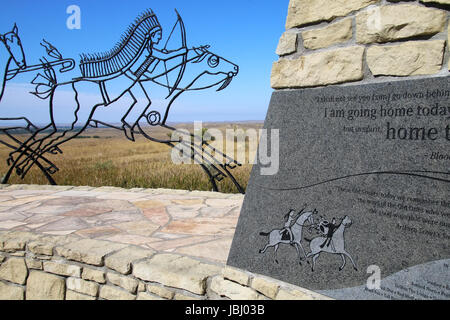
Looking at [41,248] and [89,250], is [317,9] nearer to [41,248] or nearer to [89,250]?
[89,250]

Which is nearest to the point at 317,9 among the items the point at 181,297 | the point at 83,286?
the point at 181,297

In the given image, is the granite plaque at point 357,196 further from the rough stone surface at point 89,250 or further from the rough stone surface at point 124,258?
the rough stone surface at point 89,250

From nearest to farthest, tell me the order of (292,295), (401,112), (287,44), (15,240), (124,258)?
(401,112) → (292,295) → (287,44) → (124,258) → (15,240)

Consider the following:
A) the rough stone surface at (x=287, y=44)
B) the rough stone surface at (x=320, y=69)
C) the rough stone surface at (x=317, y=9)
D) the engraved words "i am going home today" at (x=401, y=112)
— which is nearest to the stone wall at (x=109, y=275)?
the engraved words "i am going home today" at (x=401, y=112)

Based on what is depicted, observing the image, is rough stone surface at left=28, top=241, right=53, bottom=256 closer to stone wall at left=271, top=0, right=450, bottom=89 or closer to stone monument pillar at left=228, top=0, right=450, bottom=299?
stone monument pillar at left=228, top=0, right=450, bottom=299

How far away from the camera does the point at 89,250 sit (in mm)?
2557

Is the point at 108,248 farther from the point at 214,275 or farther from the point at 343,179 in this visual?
the point at 343,179

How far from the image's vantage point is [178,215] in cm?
367

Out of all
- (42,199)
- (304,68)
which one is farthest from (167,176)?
(304,68)

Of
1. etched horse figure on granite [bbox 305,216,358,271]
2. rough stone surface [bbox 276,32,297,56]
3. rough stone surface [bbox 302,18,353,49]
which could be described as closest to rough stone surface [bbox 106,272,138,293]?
etched horse figure on granite [bbox 305,216,358,271]

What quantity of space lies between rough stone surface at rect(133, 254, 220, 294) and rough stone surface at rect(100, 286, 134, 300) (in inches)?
7.7

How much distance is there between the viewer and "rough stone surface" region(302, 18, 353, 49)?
5.59ft

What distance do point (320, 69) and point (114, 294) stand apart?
7.00 feet
